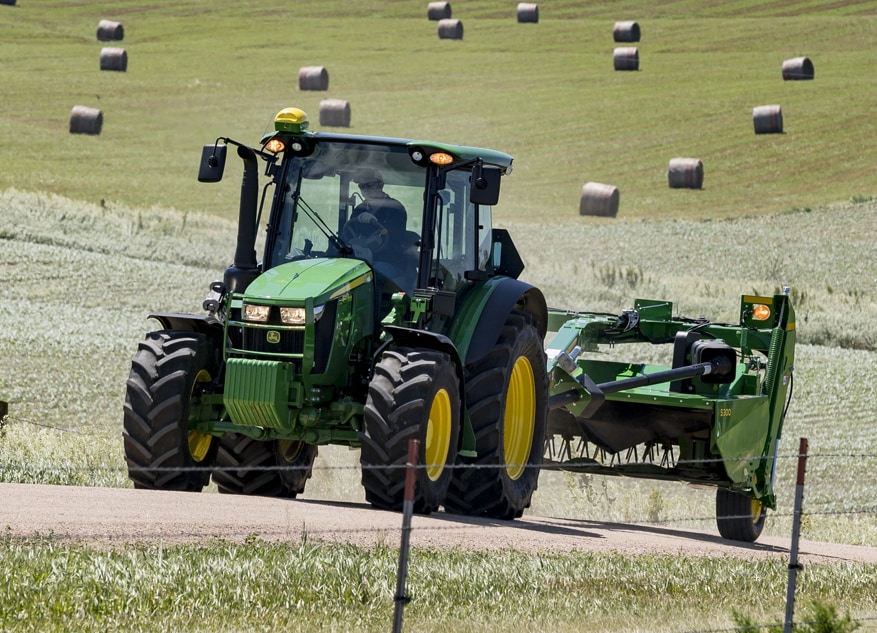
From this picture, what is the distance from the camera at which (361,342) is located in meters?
9.26

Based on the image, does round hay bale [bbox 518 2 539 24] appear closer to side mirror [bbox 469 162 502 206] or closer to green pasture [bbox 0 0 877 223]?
green pasture [bbox 0 0 877 223]

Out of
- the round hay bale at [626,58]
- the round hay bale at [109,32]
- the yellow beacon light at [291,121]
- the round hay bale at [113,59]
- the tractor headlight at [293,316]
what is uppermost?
the round hay bale at [109,32]

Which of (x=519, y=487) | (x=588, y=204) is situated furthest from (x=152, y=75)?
(x=519, y=487)

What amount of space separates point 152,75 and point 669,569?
47735 mm

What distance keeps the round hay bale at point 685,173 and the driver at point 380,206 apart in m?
32.2

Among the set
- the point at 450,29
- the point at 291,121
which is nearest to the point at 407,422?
the point at 291,121

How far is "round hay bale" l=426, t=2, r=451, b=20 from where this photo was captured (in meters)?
63.6

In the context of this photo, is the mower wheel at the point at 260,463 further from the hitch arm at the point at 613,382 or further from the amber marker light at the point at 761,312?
the amber marker light at the point at 761,312

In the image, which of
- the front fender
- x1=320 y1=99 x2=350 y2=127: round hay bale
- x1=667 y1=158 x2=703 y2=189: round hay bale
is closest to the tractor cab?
the front fender

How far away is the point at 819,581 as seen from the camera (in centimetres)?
820

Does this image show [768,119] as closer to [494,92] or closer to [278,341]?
[494,92]

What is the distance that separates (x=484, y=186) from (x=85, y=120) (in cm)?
3768

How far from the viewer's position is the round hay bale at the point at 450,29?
60.1 metres

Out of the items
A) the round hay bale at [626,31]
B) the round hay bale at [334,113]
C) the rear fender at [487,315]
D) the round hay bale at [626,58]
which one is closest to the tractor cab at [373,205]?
the rear fender at [487,315]
